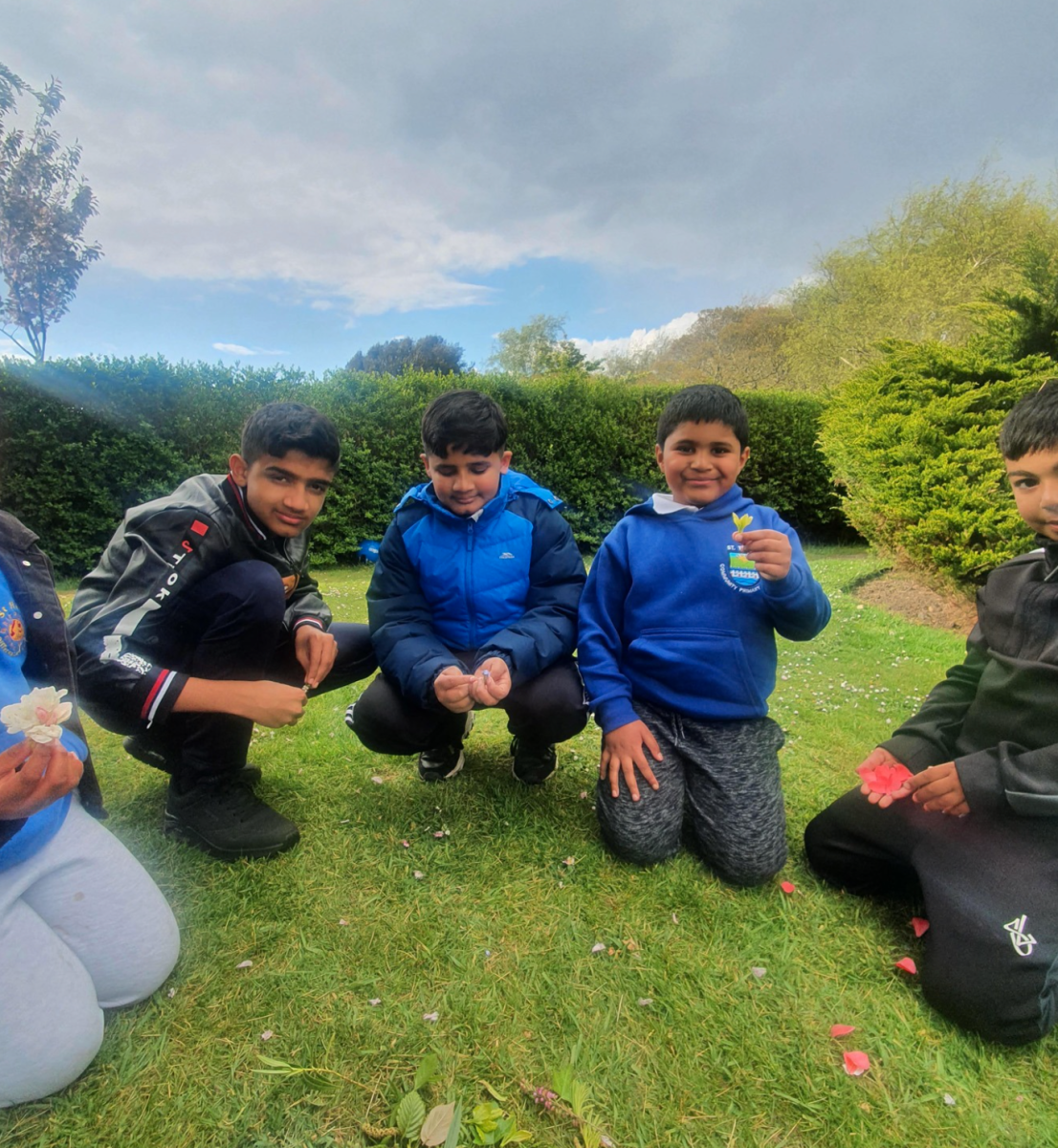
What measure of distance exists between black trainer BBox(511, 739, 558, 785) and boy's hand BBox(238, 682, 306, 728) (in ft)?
3.22

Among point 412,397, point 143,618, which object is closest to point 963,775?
point 143,618

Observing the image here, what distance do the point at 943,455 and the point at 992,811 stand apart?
14.5 ft

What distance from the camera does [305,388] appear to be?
28.2ft

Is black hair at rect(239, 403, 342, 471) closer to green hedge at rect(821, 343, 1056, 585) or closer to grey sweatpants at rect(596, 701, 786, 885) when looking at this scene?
grey sweatpants at rect(596, 701, 786, 885)

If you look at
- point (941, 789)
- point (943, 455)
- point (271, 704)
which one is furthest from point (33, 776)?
point (943, 455)

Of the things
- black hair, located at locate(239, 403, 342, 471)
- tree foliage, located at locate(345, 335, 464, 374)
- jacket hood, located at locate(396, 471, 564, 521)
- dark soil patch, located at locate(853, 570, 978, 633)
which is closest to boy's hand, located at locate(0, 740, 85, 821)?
black hair, located at locate(239, 403, 342, 471)

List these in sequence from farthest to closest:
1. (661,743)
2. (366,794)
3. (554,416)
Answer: (554,416) → (366,794) → (661,743)

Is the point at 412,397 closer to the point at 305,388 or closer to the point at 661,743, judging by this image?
the point at 305,388

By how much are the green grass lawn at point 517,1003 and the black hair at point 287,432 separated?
1.31 m

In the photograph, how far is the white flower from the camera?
3.92 ft

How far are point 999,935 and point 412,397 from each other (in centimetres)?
854

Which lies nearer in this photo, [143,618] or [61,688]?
[61,688]

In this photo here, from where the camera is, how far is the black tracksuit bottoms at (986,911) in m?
1.44

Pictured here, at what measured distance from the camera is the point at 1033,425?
169 centimetres
